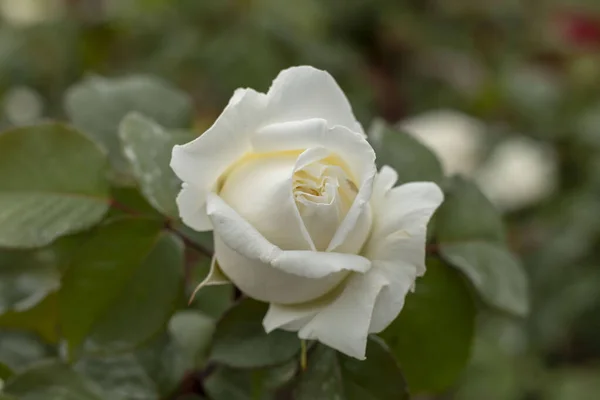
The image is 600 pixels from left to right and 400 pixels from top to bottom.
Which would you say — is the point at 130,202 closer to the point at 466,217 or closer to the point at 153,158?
the point at 153,158

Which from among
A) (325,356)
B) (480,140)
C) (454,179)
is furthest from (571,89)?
(325,356)

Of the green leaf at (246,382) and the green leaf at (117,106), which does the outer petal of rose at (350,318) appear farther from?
the green leaf at (117,106)

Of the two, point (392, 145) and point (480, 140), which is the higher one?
point (392, 145)

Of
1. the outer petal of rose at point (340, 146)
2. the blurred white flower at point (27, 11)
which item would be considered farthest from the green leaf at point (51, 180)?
the blurred white flower at point (27, 11)

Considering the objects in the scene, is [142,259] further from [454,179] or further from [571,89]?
[571,89]

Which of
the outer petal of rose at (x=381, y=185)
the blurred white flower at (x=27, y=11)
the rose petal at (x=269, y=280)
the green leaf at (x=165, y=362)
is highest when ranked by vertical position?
the outer petal of rose at (x=381, y=185)

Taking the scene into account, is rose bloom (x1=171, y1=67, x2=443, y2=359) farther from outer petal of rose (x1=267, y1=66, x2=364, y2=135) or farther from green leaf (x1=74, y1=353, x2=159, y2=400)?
green leaf (x1=74, y1=353, x2=159, y2=400)

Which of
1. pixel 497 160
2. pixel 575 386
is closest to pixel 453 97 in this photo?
pixel 497 160
